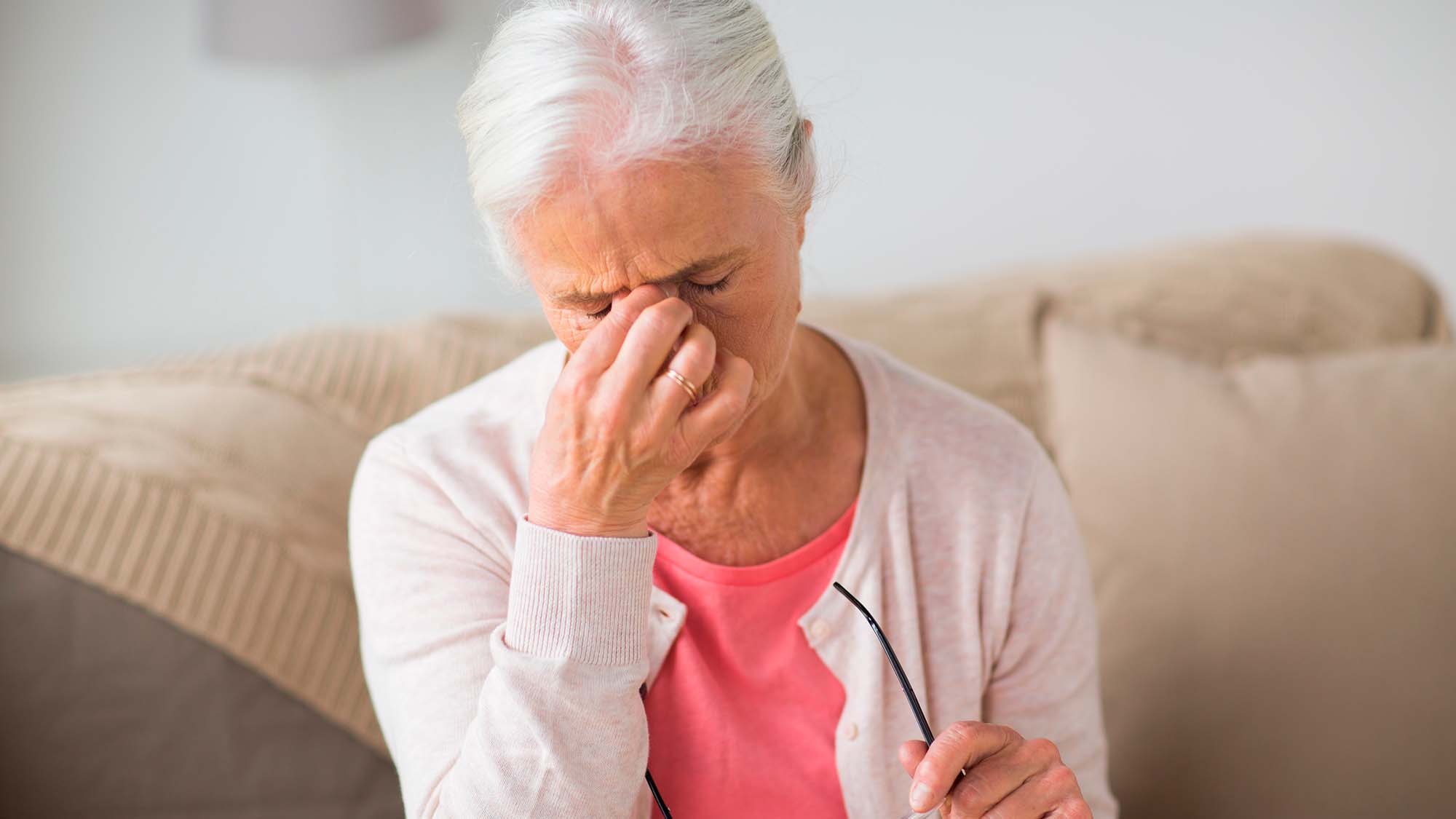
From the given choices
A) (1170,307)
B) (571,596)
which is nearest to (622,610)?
(571,596)

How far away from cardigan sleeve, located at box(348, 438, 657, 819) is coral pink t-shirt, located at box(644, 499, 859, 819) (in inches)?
3.1

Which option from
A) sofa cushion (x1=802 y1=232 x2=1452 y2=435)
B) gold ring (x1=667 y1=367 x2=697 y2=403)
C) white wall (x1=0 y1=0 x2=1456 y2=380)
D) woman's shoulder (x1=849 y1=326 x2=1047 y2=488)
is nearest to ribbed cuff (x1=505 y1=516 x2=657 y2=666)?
gold ring (x1=667 y1=367 x2=697 y2=403)

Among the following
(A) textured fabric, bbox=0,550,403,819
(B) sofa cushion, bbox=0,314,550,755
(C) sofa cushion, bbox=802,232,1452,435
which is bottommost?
(A) textured fabric, bbox=0,550,403,819

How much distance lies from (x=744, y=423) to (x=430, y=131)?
1.74 m

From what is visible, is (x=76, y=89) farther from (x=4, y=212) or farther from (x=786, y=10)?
(x=786, y=10)

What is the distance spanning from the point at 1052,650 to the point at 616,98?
2.27 ft

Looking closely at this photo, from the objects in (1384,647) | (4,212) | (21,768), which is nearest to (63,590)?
(21,768)

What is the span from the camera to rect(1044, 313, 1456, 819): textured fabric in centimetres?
149

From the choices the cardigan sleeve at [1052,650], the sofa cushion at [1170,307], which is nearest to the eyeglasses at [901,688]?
the cardigan sleeve at [1052,650]

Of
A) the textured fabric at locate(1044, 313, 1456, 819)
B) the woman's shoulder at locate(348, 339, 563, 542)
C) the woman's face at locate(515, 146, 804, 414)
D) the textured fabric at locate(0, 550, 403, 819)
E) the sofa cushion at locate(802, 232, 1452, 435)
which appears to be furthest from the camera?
the sofa cushion at locate(802, 232, 1452, 435)

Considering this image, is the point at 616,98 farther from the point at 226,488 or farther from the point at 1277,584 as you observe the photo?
the point at 1277,584

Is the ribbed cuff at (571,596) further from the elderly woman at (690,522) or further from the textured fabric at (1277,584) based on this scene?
the textured fabric at (1277,584)

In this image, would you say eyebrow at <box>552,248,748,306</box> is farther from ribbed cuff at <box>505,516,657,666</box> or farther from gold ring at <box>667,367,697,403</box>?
ribbed cuff at <box>505,516,657,666</box>

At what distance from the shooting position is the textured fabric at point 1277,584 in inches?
58.7
